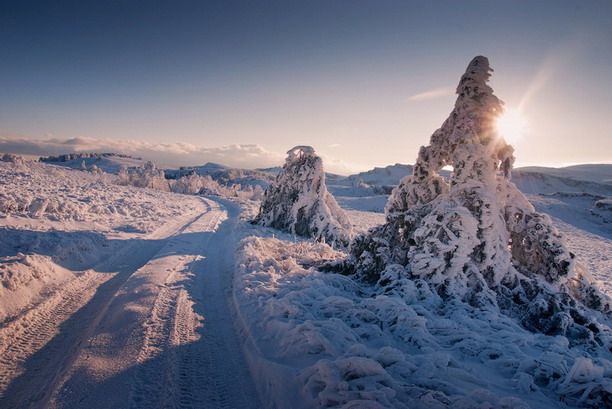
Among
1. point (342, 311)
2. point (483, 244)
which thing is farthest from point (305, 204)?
point (342, 311)

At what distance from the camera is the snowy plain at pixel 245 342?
3078mm

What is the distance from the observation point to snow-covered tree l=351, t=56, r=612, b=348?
5.65 meters

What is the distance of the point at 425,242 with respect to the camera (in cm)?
614

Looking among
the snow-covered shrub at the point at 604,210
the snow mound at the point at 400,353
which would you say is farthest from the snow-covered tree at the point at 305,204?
the snow-covered shrub at the point at 604,210

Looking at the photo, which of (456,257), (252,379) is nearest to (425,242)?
(456,257)

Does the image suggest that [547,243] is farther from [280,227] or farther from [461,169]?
[280,227]

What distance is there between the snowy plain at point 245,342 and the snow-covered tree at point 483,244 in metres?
0.63

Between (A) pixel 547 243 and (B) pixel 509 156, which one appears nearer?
(A) pixel 547 243

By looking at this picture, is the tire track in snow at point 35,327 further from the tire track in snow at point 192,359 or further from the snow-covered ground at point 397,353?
the snow-covered ground at point 397,353

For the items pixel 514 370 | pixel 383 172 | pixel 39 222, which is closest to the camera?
pixel 514 370

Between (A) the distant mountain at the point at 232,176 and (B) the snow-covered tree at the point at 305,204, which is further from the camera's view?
(A) the distant mountain at the point at 232,176

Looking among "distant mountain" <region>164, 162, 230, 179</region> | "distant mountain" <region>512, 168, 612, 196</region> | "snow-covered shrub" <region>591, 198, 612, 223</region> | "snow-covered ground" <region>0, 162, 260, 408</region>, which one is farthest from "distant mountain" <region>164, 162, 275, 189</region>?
"distant mountain" <region>512, 168, 612, 196</region>

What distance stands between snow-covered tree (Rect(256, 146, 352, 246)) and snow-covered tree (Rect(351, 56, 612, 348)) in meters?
6.19

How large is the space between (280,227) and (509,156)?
1111 centimetres
